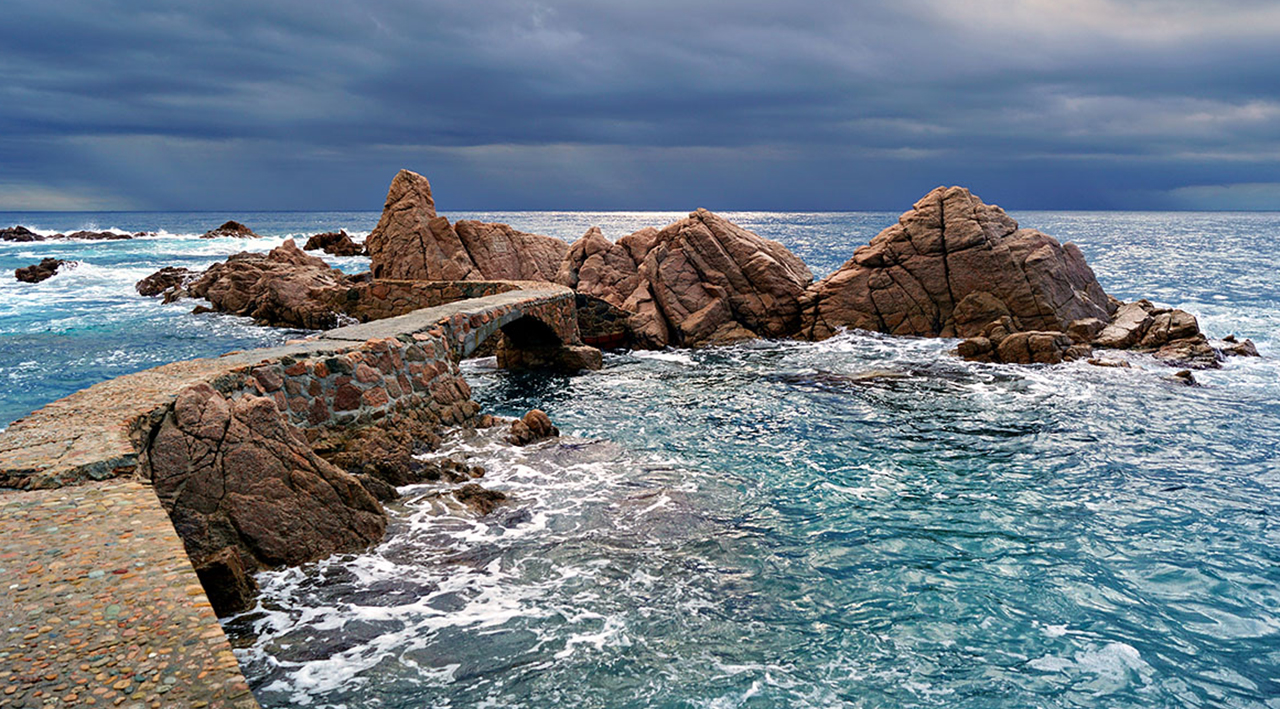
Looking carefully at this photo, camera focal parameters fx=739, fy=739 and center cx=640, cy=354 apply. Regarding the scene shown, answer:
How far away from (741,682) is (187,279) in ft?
168

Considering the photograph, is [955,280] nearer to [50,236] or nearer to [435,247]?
[435,247]

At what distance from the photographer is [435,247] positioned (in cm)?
3216

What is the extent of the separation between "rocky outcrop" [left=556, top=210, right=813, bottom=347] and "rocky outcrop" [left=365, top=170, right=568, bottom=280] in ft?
15.6

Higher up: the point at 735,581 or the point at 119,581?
the point at 119,581

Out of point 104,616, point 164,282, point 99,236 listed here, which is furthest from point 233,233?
point 104,616

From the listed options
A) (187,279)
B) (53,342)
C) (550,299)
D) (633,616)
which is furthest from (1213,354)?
(187,279)

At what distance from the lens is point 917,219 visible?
27375 millimetres

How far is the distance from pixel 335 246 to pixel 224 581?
7082cm

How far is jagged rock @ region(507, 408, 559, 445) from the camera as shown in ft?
45.6

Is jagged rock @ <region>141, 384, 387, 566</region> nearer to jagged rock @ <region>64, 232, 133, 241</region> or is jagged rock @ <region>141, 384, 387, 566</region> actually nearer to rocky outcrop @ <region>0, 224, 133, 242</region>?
jagged rock @ <region>64, 232, 133, 241</region>

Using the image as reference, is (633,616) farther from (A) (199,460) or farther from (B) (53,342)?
(B) (53,342)

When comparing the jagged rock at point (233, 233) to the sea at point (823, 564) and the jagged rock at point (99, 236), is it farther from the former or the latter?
the sea at point (823, 564)

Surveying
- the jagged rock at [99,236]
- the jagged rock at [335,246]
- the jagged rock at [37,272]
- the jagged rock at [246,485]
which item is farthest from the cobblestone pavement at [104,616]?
the jagged rock at [99,236]

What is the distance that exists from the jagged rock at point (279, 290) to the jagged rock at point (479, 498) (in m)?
18.5
